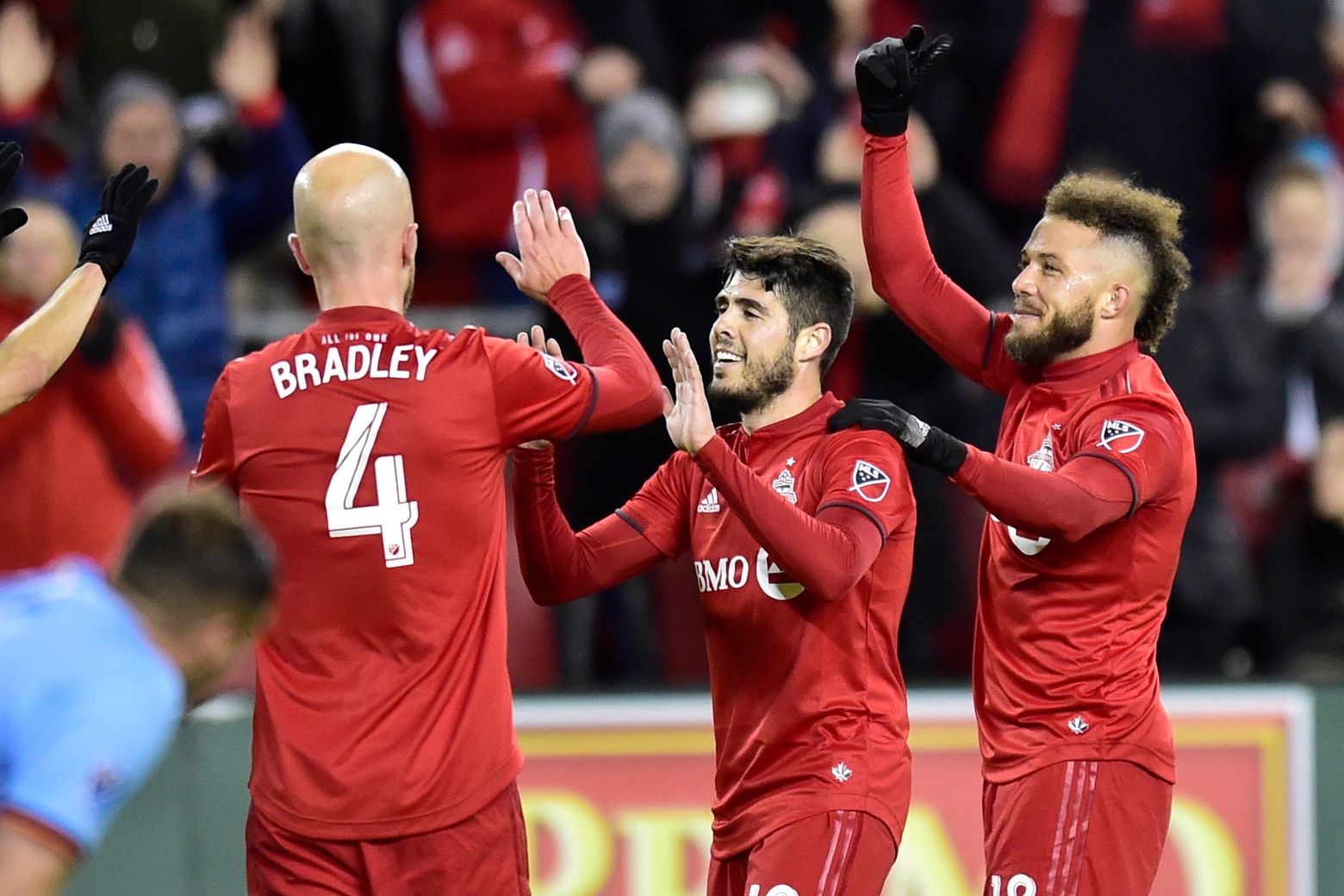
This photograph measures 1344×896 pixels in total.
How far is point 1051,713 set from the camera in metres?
5.14

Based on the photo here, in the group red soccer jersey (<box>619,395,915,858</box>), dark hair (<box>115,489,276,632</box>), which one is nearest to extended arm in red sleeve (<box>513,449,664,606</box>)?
red soccer jersey (<box>619,395,915,858</box>)

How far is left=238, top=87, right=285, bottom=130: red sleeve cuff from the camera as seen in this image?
28.4ft

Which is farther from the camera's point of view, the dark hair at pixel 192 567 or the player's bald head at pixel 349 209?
the player's bald head at pixel 349 209

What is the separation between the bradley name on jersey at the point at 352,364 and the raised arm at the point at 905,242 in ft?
4.83

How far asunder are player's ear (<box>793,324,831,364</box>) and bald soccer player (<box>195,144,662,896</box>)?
0.67m

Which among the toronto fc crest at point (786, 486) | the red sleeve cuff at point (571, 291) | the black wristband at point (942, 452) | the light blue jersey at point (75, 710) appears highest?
the red sleeve cuff at point (571, 291)

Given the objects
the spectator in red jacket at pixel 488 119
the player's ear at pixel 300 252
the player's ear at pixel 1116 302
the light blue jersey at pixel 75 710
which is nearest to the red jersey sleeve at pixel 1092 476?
the player's ear at pixel 1116 302

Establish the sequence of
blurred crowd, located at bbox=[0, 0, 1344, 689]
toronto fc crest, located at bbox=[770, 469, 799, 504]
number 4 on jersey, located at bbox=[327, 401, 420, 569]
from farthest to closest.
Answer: blurred crowd, located at bbox=[0, 0, 1344, 689] < toronto fc crest, located at bbox=[770, 469, 799, 504] < number 4 on jersey, located at bbox=[327, 401, 420, 569]

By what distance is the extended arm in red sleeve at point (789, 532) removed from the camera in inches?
188

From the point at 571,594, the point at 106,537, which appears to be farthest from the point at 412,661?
the point at 106,537

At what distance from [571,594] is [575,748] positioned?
2.04 metres

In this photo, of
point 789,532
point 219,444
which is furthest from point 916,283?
point 219,444

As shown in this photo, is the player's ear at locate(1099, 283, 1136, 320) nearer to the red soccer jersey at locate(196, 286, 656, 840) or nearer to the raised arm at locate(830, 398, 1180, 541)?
the raised arm at locate(830, 398, 1180, 541)

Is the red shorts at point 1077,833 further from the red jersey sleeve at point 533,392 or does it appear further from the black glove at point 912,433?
the red jersey sleeve at point 533,392
